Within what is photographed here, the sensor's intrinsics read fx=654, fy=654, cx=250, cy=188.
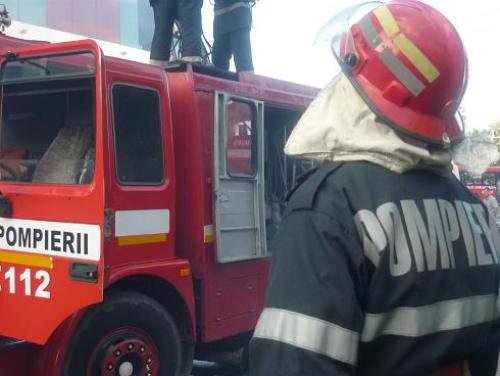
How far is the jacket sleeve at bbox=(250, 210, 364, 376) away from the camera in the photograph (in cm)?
130

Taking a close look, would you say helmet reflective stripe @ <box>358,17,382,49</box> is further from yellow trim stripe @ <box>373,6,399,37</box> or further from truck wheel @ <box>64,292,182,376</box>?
truck wheel @ <box>64,292,182,376</box>

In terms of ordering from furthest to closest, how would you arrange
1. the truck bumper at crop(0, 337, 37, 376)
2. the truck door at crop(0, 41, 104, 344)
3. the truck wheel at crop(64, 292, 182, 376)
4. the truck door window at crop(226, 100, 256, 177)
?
the truck door window at crop(226, 100, 256, 177), the truck bumper at crop(0, 337, 37, 376), the truck wheel at crop(64, 292, 182, 376), the truck door at crop(0, 41, 104, 344)

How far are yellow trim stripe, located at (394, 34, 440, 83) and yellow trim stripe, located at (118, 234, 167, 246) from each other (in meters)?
2.87

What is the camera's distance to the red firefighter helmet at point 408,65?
1.53 meters

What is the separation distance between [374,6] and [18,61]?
3.38 meters

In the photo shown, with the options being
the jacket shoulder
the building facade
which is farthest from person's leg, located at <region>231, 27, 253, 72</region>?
the building facade

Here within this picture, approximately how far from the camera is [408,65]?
152 cm

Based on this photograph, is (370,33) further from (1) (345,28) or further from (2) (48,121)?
(2) (48,121)

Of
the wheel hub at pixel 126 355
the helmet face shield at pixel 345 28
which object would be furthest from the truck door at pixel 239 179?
the helmet face shield at pixel 345 28

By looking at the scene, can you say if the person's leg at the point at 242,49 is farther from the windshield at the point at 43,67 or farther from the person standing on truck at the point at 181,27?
the windshield at the point at 43,67

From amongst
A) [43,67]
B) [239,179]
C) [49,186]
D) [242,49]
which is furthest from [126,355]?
[242,49]

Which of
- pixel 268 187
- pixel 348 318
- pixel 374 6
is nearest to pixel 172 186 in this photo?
pixel 268 187

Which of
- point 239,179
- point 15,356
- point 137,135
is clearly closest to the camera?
point 15,356

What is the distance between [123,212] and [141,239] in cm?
25
